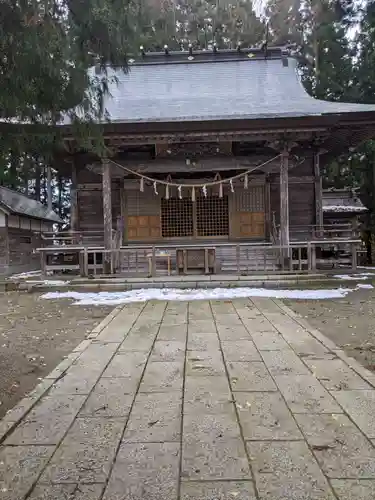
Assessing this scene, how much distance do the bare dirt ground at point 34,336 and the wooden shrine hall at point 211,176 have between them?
3.07 metres

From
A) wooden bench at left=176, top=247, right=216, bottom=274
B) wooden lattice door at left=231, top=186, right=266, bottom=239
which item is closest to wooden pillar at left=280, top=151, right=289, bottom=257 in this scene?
wooden bench at left=176, top=247, right=216, bottom=274

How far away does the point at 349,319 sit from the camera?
6.44 metres

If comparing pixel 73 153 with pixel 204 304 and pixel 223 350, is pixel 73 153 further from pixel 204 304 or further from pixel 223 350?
pixel 223 350

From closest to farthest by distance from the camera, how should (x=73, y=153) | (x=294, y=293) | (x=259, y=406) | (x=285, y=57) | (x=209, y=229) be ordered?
(x=259, y=406) < (x=294, y=293) < (x=73, y=153) < (x=209, y=229) < (x=285, y=57)

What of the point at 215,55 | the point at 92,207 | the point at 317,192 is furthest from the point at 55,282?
the point at 215,55

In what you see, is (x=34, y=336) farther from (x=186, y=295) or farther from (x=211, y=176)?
Answer: (x=211, y=176)

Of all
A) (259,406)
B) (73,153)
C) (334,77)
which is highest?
(334,77)

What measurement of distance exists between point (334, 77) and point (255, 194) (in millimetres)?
12274

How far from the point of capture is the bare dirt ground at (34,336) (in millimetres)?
3762

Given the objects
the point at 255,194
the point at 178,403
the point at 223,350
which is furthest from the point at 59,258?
the point at 178,403

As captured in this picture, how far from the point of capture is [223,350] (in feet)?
15.0

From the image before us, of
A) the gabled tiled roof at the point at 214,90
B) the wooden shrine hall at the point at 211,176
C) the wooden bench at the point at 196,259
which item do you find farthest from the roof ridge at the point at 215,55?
the wooden bench at the point at 196,259

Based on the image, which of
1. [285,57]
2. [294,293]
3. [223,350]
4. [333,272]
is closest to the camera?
[223,350]

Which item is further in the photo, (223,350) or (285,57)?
(285,57)
